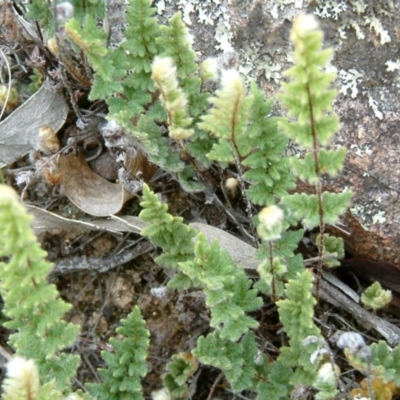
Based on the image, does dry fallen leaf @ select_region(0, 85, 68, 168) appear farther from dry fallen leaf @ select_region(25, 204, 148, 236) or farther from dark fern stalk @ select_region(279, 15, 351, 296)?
dark fern stalk @ select_region(279, 15, 351, 296)

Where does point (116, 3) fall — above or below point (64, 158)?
above

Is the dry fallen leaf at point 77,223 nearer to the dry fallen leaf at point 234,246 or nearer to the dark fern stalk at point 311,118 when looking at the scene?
the dry fallen leaf at point 234,246

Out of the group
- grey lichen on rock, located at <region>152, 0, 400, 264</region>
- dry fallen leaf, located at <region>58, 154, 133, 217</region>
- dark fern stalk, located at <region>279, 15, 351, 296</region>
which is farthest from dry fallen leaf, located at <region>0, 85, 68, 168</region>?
dark fern stalk, located at <region>279, 15, 351, 296</region>

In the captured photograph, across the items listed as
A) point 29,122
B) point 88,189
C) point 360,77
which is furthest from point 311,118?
point 29,122

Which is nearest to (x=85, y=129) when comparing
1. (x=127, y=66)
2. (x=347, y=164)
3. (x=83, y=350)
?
(x=127, y=66)

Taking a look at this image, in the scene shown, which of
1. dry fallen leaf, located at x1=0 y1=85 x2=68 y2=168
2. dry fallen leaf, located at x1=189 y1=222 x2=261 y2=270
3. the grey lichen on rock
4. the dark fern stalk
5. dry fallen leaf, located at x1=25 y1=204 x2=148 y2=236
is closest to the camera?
the dark fern stalk

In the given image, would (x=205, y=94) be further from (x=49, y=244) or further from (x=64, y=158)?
(x=49, y=244)
